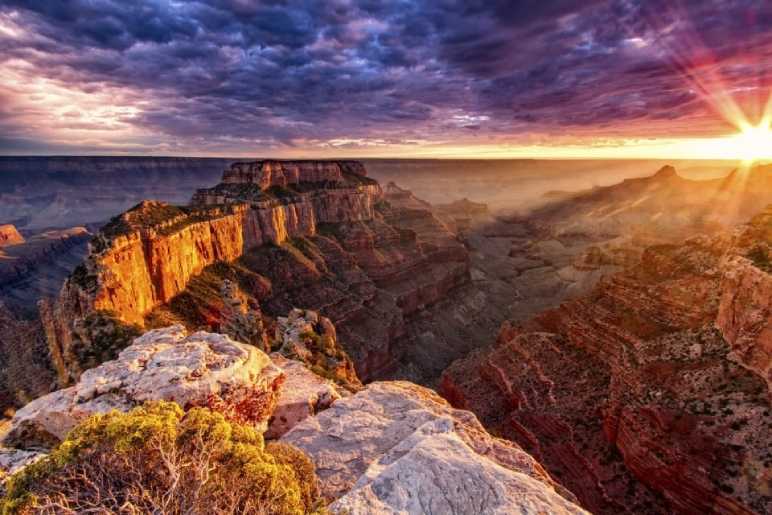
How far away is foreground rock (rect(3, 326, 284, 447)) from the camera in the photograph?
54.4 ft

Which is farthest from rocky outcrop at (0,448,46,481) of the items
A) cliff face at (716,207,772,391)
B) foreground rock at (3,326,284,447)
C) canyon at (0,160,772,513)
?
cliff face at (716,207,772,391)

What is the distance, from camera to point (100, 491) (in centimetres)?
1076

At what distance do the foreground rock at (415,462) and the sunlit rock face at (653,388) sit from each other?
1947 centimetres

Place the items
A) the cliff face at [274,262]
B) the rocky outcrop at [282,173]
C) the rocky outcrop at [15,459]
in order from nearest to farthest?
1. the rocky outcrop at [15,459]
2. the cliff face at [274,262]
3. the rocky outcrop at [282,173]

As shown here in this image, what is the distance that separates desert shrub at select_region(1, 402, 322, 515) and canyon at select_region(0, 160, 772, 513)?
142 inches

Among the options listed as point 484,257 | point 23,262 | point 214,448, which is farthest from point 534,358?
point 23,262

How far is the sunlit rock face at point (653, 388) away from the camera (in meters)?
29.2

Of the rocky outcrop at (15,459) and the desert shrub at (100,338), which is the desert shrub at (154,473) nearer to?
the rocky outcrop at (15,459)

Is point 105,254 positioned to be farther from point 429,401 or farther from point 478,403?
point 478,403

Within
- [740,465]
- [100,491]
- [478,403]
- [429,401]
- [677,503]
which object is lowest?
[478,403]

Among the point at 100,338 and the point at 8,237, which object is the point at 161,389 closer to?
the point at 100,338

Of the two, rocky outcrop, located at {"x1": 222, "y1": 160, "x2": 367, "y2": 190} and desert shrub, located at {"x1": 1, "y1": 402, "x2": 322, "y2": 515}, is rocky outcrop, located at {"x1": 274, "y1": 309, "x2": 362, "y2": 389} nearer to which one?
desert shrub, located at {"x1": 1, "y1": 402, "x2": 322, "y2": 515}

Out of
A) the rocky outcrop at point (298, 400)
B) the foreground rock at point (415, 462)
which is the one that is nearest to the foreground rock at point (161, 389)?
the rocky outcrop at point (298, 400)

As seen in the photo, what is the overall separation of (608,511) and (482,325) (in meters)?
63.8
